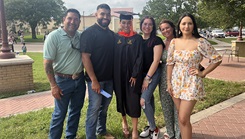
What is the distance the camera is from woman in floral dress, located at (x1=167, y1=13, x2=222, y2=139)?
271cm

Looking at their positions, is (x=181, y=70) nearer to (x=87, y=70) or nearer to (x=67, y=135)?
(x=87, y=70)

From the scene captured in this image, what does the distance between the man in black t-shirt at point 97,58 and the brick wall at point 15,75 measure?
414 cm

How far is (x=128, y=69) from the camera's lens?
3158 mm

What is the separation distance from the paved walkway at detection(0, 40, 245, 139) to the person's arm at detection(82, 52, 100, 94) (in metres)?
1.47

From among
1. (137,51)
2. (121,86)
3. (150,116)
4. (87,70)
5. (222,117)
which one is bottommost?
(222,117)

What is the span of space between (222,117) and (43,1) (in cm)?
3692

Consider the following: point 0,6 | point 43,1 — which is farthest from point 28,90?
point 43,1

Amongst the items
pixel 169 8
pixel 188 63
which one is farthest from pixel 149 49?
pixel 169 8

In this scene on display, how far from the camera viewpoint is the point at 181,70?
280 centimetres

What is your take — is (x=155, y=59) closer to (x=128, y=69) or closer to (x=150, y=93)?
(x=128, y=69)

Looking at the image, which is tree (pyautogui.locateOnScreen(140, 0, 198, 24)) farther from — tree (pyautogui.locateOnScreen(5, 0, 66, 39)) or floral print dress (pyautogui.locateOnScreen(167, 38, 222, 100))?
floral print dress (pyautogui.locateOnScreen(167, 38, 222, 100))

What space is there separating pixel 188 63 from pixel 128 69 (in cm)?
81

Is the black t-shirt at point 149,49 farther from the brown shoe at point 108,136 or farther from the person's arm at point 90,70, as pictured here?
the brown shoe at point 108,136

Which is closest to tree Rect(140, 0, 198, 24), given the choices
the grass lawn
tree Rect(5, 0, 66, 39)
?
tree Rect(5, 0, 66, 39)
